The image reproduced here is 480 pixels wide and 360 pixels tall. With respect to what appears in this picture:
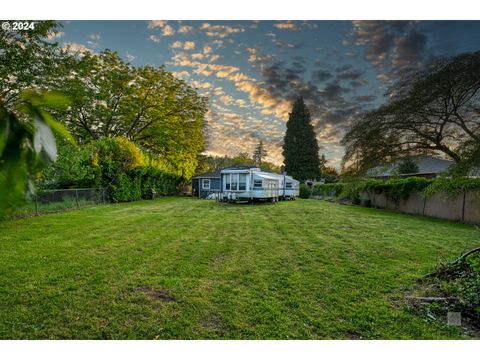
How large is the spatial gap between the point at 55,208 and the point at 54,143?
11.1 meters

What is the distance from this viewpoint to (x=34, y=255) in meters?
4.13

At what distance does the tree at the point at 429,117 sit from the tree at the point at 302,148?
27.5 meters

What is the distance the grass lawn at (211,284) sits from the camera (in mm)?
2174

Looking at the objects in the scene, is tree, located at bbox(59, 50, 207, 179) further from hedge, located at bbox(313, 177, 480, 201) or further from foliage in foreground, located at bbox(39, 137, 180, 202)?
hedge, located at bbox(313, 177, 480, 201)

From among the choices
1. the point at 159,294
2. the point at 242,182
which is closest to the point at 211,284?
the point at 159,294

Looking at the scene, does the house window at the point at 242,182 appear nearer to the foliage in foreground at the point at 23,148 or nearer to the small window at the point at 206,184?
the small window at the point at 206,184

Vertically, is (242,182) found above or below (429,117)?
below

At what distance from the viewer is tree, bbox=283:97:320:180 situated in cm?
3243

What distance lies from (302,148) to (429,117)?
28506 millimetres

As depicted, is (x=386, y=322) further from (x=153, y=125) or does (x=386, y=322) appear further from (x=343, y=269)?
(x=153, y=125)

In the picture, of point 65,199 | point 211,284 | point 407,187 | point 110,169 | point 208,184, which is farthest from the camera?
point 208,184

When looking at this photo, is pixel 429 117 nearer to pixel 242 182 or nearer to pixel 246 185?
pixel 246 185

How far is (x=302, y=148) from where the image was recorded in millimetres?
32500

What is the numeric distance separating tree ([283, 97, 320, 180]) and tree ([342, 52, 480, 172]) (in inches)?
1083
